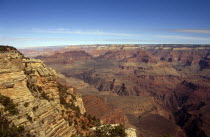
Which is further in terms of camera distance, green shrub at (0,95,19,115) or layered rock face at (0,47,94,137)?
layered rock face at (0,47,94,137)

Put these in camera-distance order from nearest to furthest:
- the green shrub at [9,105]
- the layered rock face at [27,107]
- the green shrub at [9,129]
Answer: the green shrub at [9,129]
the green shrub at [9,105]
the layered rock face at [27,107]

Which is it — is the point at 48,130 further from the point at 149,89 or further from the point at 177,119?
the point at 149,89

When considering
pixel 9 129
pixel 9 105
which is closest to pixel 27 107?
pixel 9 105

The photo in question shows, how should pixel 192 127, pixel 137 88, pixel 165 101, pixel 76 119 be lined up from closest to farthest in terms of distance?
pixel 76 119, pixel 192 127, pixel 165 101, pixel 137 88

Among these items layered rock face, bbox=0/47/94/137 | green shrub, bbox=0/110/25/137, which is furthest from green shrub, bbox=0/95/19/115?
green shrub, bbox=0/110/25/137

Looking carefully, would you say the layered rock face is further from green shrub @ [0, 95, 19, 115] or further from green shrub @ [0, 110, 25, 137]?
green shrub @ [0, 110, 25, 137]

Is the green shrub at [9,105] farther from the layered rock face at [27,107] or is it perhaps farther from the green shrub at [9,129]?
the green shrub at [9,129]

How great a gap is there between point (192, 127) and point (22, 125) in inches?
3730

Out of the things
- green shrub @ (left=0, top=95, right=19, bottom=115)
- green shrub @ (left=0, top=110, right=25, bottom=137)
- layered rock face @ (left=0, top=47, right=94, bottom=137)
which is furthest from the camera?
layered rock face @ (left=0, top=47, right=94, bottom=137)

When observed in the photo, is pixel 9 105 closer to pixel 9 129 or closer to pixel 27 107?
pixel 27 107

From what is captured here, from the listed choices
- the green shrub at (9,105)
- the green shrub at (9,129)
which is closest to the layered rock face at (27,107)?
the green shrub at (9,105)

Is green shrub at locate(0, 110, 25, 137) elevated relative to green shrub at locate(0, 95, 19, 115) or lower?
lower

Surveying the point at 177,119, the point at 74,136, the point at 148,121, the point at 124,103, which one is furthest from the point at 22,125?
the point at 177,119

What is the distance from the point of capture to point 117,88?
17612 centimetres
